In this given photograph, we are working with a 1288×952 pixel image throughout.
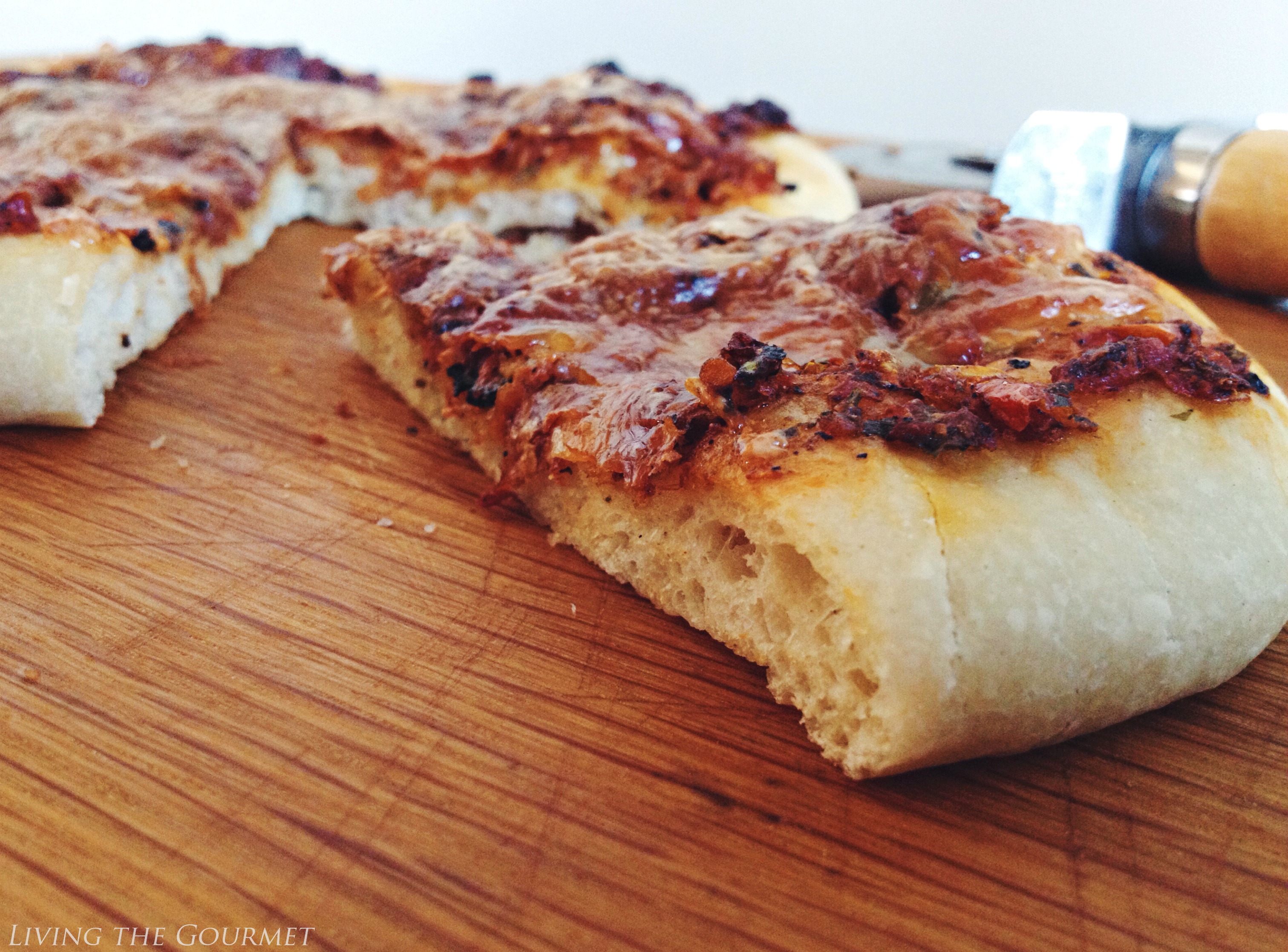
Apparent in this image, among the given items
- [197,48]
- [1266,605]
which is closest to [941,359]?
[1266,605]

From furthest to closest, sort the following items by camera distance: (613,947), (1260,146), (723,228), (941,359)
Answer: (1260,146), (723,228), (941,359), (613,947)

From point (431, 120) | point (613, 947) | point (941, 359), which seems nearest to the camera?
point (613, 947)

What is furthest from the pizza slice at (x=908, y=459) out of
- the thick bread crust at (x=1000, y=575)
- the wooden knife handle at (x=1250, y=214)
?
the wooden knife handle at (x=1250, y=214)

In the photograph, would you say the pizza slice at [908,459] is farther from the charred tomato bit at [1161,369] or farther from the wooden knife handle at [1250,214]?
the wooden knife handle at [1250,214]

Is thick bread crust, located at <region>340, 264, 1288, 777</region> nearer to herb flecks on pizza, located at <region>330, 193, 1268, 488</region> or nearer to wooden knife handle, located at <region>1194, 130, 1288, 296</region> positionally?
herb flecks on pizza, located at <region>330, 193, 1268, 488</region>

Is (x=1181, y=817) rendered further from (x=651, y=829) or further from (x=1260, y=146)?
(x=1260, y=146)

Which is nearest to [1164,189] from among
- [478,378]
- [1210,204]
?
[1210,204]

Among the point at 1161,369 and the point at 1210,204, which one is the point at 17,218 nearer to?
the point at 1161,369
